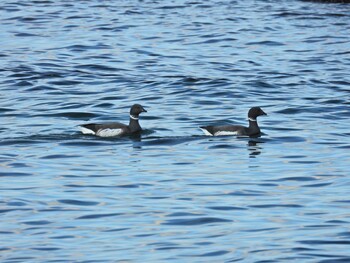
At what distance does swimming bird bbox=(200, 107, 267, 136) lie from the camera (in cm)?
2680

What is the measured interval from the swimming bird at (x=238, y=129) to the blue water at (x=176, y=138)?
205 millimetres

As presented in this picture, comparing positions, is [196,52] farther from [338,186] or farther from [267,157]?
[338,186]

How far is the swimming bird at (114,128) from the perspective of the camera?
87.8 ft

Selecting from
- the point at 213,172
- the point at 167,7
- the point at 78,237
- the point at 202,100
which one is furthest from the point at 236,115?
the point at 167,7

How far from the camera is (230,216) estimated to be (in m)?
18.5

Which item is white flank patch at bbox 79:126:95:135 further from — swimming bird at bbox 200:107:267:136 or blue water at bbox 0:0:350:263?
swimming bird at bbox 200:107:267:136

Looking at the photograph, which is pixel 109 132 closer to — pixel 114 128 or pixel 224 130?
pixel 114 128

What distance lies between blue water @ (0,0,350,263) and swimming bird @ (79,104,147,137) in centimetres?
32

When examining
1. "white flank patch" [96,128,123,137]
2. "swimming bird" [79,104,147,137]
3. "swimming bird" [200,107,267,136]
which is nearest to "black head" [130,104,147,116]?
"swimming bird" [79,104,147,137]

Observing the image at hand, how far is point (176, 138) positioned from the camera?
26875 millimetres

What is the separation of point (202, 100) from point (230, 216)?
14706 millimetres

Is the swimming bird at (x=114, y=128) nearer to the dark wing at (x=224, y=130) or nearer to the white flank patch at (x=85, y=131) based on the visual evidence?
the white flank patch at (x=85, y=131)

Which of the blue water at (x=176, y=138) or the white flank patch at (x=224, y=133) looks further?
the white flank patch at (x=224, y=133)

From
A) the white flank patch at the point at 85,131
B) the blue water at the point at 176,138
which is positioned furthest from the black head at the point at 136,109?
the white flank patch at the point at 85,131
